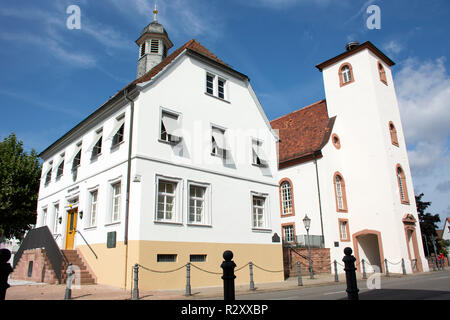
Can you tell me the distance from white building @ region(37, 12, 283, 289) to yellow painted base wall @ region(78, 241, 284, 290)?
0.13ft

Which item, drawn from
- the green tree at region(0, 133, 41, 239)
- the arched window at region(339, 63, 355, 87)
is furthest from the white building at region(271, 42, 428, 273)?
the green tree at region(0, 133, 41, 239)

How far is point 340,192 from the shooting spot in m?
29.0

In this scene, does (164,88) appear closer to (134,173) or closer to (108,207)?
(134,173)

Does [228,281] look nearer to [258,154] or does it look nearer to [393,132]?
[258,154]

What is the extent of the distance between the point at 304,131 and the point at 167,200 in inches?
779

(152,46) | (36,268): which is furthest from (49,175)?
(152,46)

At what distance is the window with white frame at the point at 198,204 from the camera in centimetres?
1625

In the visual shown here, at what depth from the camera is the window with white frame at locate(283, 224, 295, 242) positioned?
2881 centimetres

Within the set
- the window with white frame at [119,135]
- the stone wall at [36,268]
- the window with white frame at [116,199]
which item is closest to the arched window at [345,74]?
the window with white frame at [119,135]

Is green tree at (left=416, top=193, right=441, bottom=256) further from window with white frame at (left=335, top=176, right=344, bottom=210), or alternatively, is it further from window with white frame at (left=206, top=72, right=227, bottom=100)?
Result: window with white frame at (left=206, top=72, right=227, bottom=100)

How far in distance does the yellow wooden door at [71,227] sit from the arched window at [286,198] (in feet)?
55.6

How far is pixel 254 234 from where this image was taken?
18.3 m

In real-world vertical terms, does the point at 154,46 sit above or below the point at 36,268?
above
